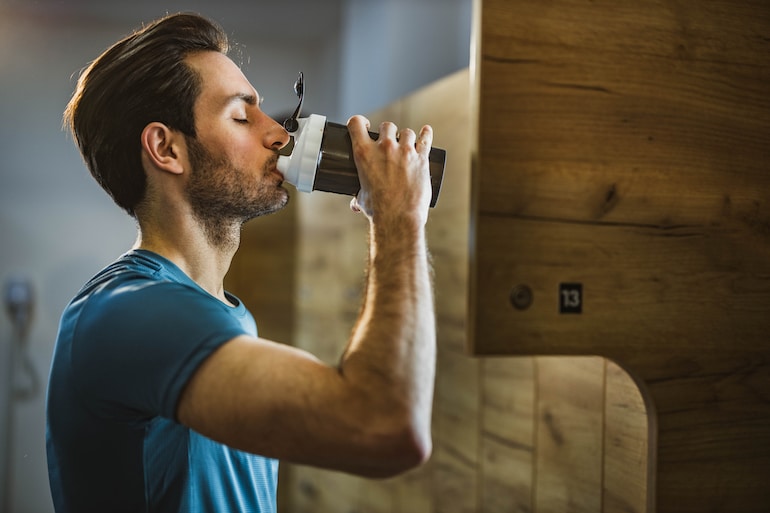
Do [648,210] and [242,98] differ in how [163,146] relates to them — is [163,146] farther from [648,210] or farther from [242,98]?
[648,210]

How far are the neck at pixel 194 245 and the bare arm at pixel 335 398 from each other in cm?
28

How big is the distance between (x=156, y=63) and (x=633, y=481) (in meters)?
0.83

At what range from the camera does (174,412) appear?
69 cm

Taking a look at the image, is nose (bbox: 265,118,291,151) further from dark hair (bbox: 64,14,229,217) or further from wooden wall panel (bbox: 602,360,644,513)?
wooden wall panel (bbox: 602,360,644,513)

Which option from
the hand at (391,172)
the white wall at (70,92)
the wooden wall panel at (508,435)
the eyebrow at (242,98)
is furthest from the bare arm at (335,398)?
the white wall at (70,92)

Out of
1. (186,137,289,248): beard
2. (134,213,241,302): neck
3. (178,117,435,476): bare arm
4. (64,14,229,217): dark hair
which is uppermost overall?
(64,14,229,217): dark hair

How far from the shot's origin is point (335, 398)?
68cm

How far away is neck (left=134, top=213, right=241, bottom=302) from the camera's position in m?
0.94

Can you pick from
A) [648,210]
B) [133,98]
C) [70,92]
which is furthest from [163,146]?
[70,92]

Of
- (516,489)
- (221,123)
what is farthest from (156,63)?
(516,489)

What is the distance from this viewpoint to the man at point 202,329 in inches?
26.8

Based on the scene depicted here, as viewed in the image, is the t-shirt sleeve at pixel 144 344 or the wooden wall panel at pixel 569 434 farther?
the wooden wall panel at pixel 569 434

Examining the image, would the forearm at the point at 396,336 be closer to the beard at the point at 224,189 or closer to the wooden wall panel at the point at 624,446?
the beard at the point at 224,189

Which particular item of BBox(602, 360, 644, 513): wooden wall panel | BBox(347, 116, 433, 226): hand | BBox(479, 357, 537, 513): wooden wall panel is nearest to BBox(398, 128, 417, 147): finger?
BBox(347, 116, 433, 226): hand
